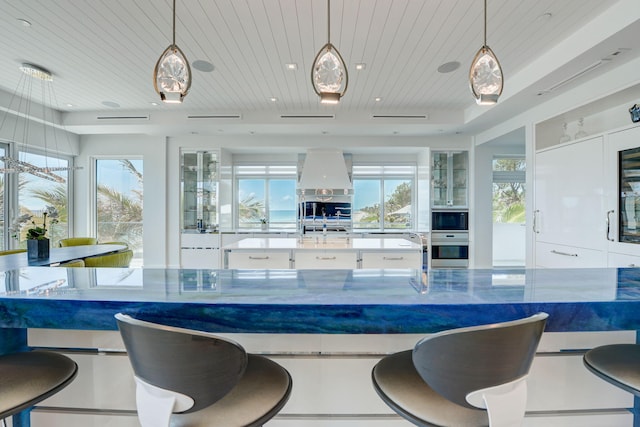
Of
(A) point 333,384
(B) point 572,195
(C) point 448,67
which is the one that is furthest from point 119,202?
(B) point 572,195

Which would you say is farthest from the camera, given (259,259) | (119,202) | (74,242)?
(119,202)

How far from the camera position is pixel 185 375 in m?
0.72

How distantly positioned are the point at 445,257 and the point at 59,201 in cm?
729

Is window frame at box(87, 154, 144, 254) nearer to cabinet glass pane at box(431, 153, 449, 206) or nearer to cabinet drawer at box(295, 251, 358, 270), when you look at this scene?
cabinet drawer at box(295, 251, 358, 270)

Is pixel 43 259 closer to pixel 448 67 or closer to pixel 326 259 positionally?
pixel 326 259

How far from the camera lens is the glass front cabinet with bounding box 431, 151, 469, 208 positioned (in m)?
5.65

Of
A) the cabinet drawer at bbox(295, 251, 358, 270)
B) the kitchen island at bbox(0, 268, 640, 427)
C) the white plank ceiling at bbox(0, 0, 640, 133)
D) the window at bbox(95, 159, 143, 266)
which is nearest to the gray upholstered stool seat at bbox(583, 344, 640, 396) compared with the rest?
the kitchen island at bbox(0, 268, 640, 427)

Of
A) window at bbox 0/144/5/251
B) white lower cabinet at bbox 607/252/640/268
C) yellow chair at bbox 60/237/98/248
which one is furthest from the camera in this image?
yellow chair at bbox 60/237/98/248

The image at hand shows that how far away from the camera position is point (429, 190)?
5.61m

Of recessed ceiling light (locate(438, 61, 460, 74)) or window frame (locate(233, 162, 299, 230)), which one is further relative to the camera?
window frame (locate(233, 162, 299, 230))

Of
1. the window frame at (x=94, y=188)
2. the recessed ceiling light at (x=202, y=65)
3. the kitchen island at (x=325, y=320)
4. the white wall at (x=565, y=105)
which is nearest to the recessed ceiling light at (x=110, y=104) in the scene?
the window frame at (x=94, y=188)

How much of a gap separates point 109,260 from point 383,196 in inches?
199

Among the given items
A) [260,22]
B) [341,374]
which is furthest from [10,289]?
[260,22]

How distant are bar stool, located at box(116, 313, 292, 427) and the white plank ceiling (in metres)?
2.52
